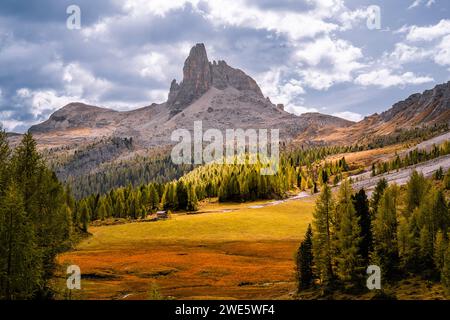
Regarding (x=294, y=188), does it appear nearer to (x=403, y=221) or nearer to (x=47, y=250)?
(x=403, y=221)

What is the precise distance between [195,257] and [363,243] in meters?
35.3

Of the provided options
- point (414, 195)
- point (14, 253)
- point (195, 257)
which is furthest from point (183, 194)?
point (14, 253)

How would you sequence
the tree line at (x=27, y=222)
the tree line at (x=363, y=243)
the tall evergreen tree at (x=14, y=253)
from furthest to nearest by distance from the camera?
the tree line at (x=363, y=243), the tree line at (x=27, y=222), the tall evergreen tree at (x=14, y=253)

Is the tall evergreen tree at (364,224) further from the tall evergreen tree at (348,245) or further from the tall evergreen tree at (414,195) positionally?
the tall evergreen tree at (414,195)

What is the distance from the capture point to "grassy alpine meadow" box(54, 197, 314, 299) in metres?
53.4

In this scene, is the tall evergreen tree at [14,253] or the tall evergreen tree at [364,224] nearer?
the tall evergreen tree at [14,253]

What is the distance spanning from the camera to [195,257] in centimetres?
7731

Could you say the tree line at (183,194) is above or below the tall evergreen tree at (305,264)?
above

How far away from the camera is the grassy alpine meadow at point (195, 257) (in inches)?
2101

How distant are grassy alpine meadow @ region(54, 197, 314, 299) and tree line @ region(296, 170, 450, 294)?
5.11 meters

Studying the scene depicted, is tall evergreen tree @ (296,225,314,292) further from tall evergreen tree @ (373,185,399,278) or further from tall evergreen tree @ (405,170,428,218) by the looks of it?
tall evergreen tree @ (405,170,428,218)

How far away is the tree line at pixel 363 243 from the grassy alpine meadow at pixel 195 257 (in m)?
5.11

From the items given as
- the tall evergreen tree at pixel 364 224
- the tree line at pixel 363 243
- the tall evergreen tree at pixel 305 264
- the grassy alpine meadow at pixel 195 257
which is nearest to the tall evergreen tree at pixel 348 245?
the tree line at pixel 363 243

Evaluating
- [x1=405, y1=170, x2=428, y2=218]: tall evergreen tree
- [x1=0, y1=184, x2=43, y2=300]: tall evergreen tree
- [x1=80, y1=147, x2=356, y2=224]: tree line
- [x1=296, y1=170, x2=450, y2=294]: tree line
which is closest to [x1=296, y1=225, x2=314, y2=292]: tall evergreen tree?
[x1=296, y1=170, x2=450, y2=294]: tree line
